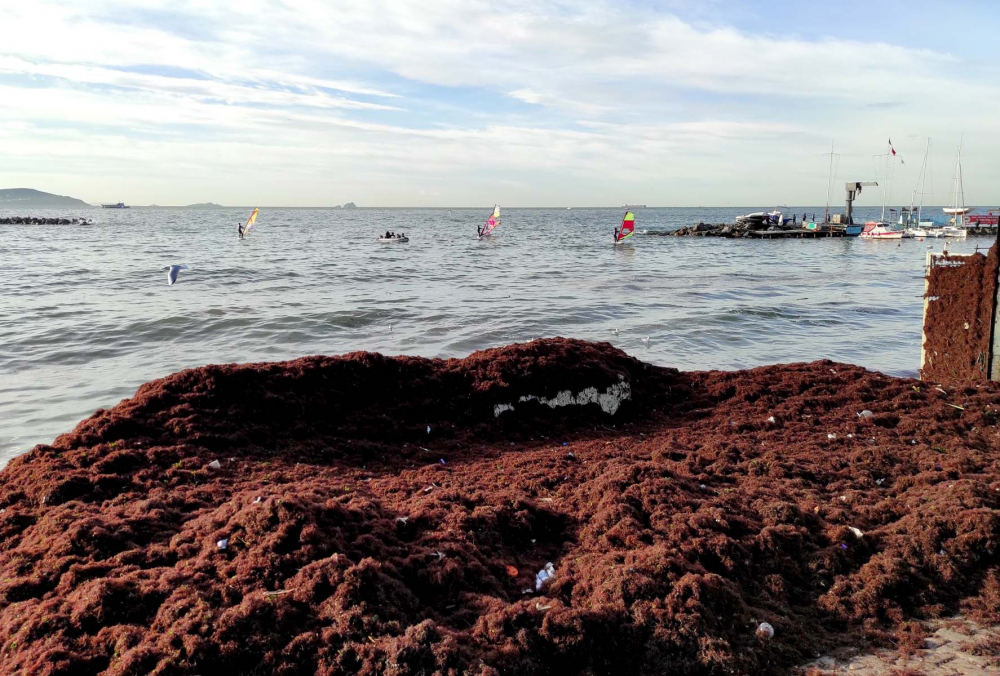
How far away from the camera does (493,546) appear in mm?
3938

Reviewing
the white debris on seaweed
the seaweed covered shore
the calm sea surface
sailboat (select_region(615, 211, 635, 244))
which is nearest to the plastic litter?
the seaweed covered shore

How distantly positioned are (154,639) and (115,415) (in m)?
3.29

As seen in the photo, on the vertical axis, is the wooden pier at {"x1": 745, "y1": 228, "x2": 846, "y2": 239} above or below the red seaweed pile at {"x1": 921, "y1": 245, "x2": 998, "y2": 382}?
above

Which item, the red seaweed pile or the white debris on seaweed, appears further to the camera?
Result: the red seaweed pile

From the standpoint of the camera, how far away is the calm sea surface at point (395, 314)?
1191 cm

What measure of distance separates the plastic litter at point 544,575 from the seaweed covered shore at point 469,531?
31 mm

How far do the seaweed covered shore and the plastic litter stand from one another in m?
0.03

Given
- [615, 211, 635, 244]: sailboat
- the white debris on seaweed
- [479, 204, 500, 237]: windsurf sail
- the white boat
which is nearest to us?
the white debris on seaweed

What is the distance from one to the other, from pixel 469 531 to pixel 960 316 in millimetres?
7507

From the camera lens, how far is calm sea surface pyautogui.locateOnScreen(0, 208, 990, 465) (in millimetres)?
11906

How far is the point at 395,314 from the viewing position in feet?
57.2

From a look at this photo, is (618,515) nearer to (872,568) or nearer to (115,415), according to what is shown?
(872,568)

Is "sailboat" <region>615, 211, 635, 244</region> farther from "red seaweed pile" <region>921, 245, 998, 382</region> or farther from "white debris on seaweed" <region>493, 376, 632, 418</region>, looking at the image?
"white debris on seaweed" <region>493, 376, 632, 418</region>

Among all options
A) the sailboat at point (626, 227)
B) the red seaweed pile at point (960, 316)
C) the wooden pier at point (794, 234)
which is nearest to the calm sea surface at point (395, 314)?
the red seaweed pile at point (960, 316)
